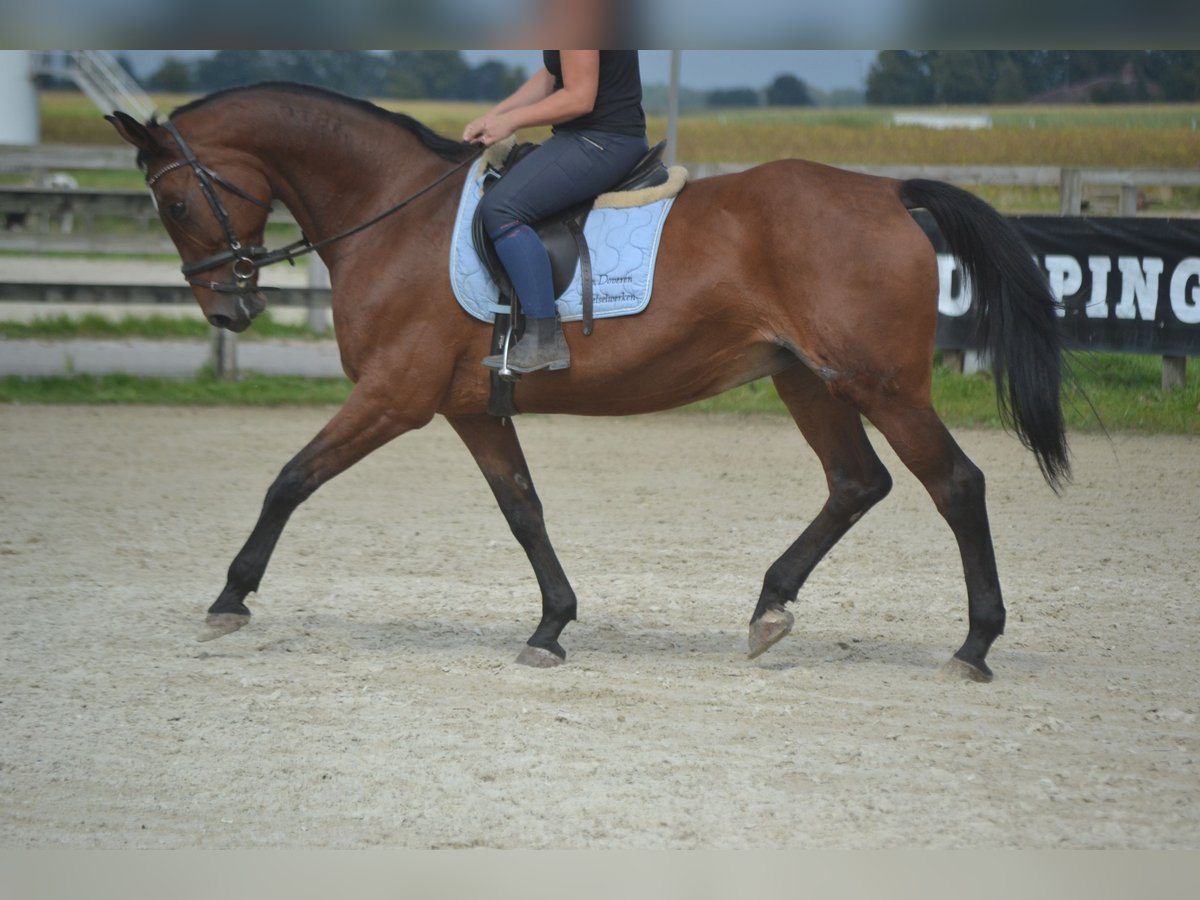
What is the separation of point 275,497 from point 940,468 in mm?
2473

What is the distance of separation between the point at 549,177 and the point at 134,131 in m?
1.57

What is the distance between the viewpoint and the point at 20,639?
508cm

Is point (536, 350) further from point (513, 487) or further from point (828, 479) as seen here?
point (828, 479)

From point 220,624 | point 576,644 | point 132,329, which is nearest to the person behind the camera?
point 220,624

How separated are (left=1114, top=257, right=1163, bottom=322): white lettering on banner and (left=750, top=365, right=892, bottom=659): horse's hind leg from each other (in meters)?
6.04

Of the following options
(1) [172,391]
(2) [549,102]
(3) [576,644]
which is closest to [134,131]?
(2) [549,102]

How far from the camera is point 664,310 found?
4.72 meters

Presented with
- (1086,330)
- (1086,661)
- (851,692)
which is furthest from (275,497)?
(1086,330)

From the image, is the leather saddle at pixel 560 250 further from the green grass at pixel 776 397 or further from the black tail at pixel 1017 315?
the green grass at pixel 776 397

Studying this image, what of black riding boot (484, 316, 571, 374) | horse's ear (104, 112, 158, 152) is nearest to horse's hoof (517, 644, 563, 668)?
black riding boot (484, 316, 571, 374)

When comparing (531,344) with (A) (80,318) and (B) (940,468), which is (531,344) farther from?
(A) (80,318)

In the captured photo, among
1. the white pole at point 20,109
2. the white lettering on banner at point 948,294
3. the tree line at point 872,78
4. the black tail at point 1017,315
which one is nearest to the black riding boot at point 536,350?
the black tail at point 1017,315

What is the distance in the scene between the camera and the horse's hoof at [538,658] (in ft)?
16.0

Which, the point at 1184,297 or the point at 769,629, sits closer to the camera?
the point at 769,629
